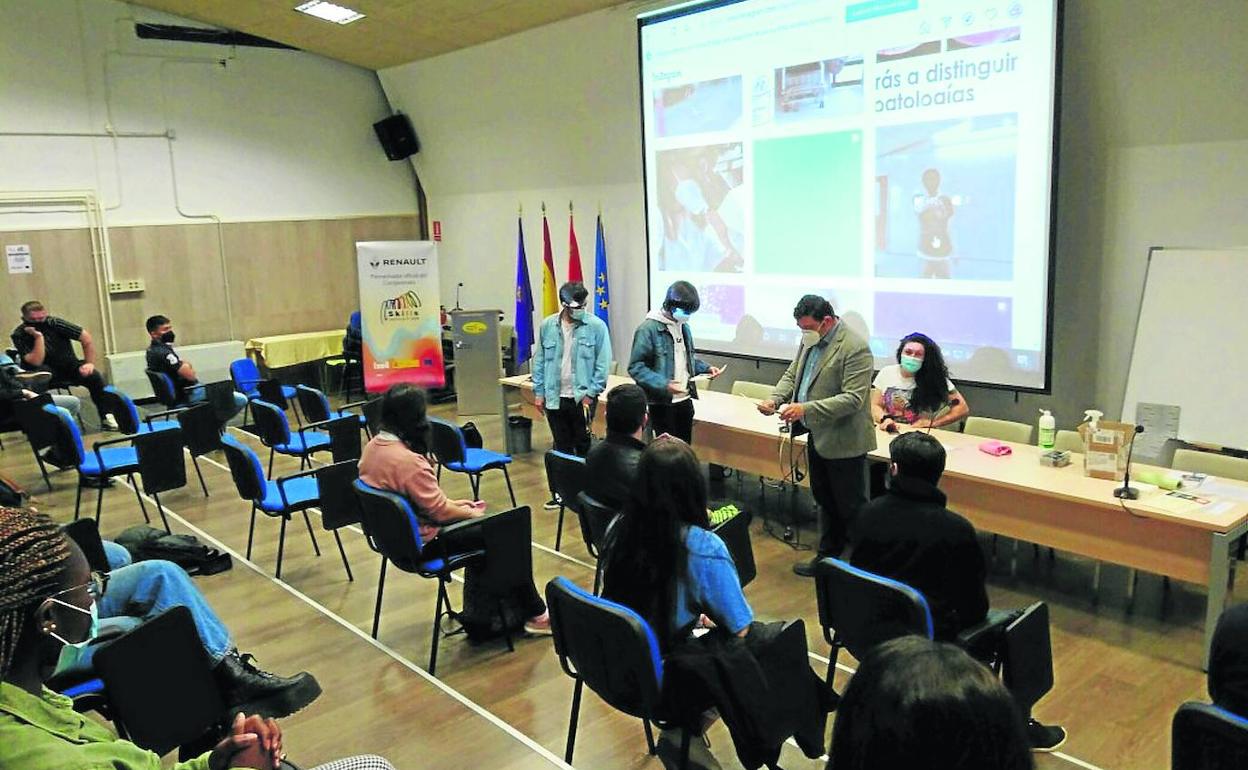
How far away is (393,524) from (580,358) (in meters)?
2.45

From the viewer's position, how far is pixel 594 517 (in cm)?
404

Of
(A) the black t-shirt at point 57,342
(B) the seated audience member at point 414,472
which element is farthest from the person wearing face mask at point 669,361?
(A) the black t-shirt at point 57,342

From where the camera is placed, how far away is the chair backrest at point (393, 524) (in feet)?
12.0

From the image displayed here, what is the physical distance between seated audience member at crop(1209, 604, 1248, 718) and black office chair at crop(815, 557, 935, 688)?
75 centimetres

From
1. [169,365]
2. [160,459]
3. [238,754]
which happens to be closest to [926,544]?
[238,754]

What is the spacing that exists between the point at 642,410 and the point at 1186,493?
2.39 m

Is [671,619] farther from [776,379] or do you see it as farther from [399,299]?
[399,299]

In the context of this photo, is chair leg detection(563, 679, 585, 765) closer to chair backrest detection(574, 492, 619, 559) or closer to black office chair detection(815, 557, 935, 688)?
black office chair detection(815, 557, 935, 688)

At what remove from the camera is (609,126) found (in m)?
8.59

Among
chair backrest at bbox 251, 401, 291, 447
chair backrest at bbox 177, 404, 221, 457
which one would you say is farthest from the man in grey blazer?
chair backrest at bbox 177, 404, 221, 457

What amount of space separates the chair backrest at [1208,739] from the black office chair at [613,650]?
1238 mm

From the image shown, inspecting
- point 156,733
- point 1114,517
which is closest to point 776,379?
point 1114,517

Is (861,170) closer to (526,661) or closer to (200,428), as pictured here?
(526,661)

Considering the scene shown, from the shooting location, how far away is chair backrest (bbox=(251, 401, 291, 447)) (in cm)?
610
